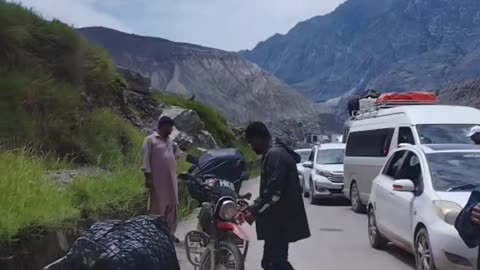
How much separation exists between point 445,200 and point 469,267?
103 cm

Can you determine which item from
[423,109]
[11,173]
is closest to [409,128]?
[423,109]

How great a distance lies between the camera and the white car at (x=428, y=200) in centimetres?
818

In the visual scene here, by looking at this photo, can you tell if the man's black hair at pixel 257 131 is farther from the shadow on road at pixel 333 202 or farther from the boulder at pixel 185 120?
the boulder at pixel 185 120

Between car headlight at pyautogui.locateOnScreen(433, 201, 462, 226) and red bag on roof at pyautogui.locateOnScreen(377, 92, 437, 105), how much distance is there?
970 centimetres

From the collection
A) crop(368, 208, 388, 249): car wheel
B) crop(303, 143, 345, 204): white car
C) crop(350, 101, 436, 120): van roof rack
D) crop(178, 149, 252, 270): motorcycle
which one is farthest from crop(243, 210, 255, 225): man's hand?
crop(303, 143, 345, 204): white car

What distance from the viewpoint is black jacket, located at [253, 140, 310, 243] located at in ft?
22.6

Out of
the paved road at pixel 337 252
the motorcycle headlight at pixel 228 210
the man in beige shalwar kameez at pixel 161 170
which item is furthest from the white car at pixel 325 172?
the motorcycle headlight at pixel 228 210

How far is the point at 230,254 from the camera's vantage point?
8.05 m

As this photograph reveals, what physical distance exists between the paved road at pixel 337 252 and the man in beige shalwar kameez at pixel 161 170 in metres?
0.74

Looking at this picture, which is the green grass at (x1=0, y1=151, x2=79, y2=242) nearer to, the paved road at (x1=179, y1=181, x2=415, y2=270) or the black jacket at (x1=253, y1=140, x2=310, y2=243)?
the paved road at (x1=179, y1=181, x2=415, y2=270)

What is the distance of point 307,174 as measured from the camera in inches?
895

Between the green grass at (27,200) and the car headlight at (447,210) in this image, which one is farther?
the car headlight at (447,210)

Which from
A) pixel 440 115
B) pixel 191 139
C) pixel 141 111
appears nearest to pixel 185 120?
pixel 191 139

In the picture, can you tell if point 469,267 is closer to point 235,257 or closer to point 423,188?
point 423,188
